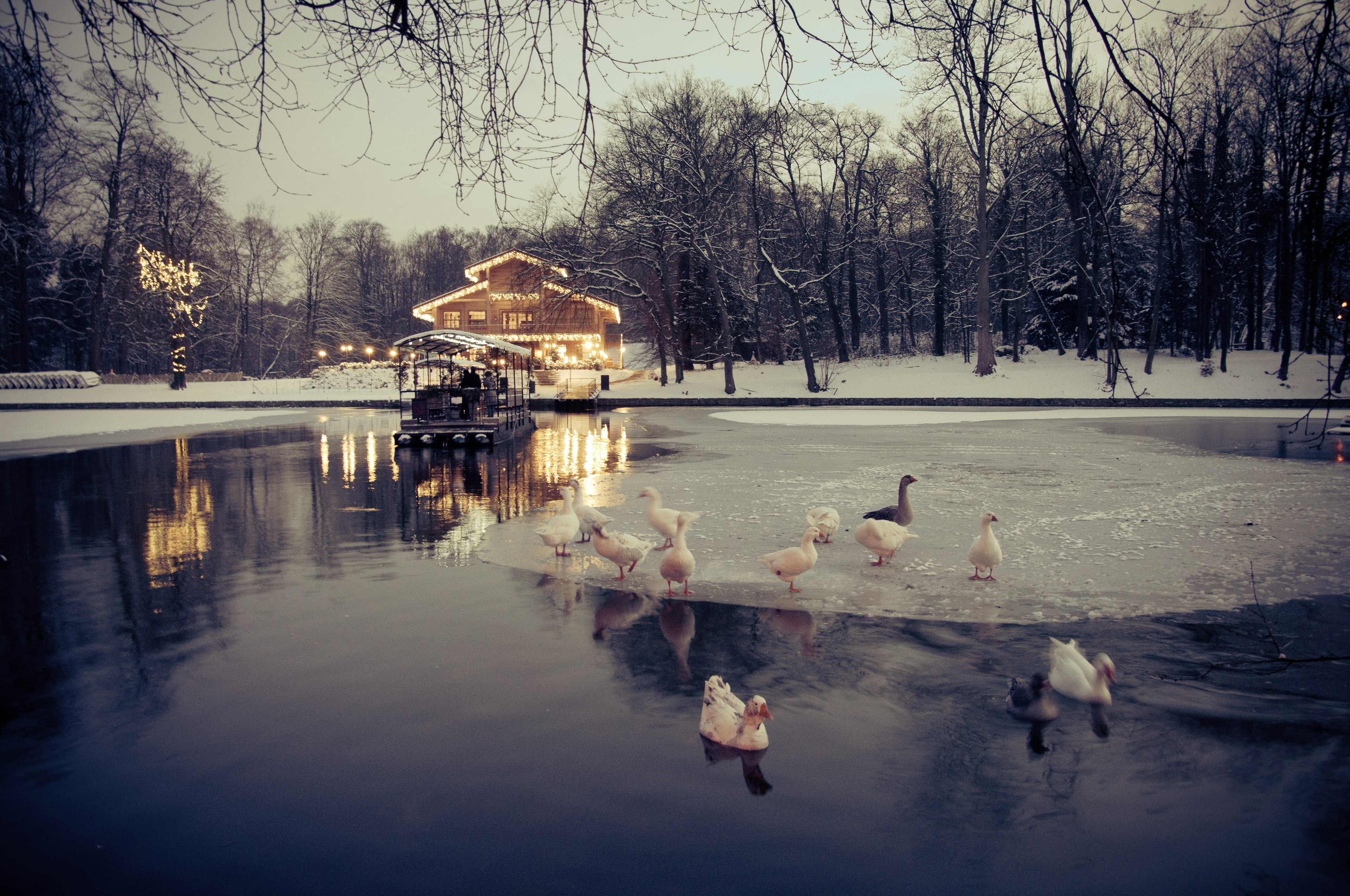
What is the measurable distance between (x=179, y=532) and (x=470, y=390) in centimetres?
1289

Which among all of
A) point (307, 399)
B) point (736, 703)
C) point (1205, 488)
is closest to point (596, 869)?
point (736, 703)

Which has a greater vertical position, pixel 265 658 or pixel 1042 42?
pixel 1042 42

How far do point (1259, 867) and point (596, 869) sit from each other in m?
3.30

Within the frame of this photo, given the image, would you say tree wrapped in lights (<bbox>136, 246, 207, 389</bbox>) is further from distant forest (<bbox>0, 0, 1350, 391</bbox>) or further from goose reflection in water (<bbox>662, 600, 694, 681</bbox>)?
goose reflection in water (<bbox>662, 600, 694, 681</bbox>)

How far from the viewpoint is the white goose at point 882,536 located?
27.8 ft

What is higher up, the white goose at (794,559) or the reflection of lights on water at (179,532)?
the white goose at (794,559)

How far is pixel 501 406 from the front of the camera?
85.3 feet

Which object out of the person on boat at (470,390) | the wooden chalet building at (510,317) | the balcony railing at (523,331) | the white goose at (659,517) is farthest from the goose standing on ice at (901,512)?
the balcony railing at (523,331)

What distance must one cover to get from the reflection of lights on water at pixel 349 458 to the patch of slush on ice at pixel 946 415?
13087mm

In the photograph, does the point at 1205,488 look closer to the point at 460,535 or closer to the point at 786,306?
the point at 460,535

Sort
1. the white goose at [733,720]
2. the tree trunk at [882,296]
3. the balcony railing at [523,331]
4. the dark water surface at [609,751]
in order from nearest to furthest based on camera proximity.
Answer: the dark water surface at [609,751], the white goose at [733,720], the balcony railing at [523,331], the tree trunk at [882,296]

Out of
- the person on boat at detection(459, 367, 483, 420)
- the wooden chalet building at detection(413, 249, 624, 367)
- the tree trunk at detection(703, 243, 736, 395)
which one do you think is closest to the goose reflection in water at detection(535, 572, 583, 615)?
the person on boat at detection(459, 367, 483, 420)

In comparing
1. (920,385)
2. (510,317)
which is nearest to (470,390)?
(920,385)

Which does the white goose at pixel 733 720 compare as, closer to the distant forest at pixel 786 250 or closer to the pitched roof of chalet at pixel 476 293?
the distant forest at pixel 786 250
